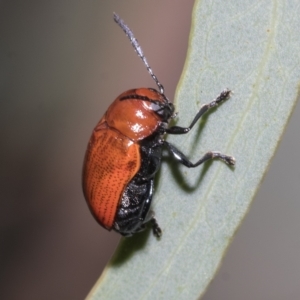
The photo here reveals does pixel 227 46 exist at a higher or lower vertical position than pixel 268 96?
higher

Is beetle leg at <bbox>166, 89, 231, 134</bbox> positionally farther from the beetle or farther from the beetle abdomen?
the beetle abdomen

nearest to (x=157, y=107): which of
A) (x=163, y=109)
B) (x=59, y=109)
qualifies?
(x=163, y=109)

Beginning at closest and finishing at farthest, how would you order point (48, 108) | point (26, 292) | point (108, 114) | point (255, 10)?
point (255, 10)
point (108, 114)
point (26, 292)
point (48, 108)

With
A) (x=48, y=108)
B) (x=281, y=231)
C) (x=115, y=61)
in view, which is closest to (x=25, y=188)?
(x=48, y=108)

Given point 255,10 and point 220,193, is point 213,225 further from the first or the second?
point 255,10

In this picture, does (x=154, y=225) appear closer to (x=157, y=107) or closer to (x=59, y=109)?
(x=157, y=107)

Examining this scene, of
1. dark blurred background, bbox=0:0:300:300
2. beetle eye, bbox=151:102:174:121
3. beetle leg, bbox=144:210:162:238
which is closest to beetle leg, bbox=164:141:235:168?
beetle eye, bbox=151:102:174:121

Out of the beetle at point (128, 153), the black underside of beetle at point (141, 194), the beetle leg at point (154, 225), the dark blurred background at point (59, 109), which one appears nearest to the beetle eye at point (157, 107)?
the beetle at point (128, 153)
